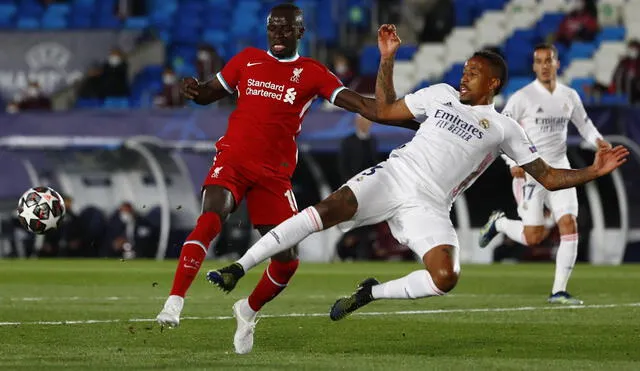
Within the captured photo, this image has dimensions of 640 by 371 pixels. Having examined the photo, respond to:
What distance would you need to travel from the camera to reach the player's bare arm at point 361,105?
345 inches

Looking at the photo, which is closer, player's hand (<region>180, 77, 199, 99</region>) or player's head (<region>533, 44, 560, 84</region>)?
player's hand (<region>180, 77, 199, 99</region>)

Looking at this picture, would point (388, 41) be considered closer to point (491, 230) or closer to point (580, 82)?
point (491, 230)

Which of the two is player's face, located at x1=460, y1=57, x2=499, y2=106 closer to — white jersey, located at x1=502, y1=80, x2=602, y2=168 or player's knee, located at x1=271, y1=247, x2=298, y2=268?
player's knee, located at x1=271, y1=247, x2=298, y2=268

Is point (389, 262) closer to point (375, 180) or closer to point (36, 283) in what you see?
point (36, 283)

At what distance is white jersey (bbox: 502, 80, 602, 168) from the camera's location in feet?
44.5

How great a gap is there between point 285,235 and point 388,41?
1412 mm

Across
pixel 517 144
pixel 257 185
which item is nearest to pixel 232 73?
pixel 257 185

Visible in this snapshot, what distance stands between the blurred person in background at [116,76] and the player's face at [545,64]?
13254 millimetres

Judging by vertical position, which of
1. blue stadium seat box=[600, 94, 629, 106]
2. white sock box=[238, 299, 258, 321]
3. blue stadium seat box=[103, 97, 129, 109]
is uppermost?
white sock box=[238, 299, 258, 321]

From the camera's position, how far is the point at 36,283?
1614 cm

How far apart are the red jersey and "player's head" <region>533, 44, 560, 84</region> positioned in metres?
4.82

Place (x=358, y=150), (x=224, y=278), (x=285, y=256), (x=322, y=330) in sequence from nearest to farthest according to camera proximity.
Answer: (x=224, y=278) < (x=285, y=256) < (x=322, y=330) < (x=358, y=150)

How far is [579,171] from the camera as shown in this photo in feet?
28.6

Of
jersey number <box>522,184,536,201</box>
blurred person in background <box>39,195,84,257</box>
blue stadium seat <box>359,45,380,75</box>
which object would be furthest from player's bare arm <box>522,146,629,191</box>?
blue stadium seat <box>359,45,380,75</box>
